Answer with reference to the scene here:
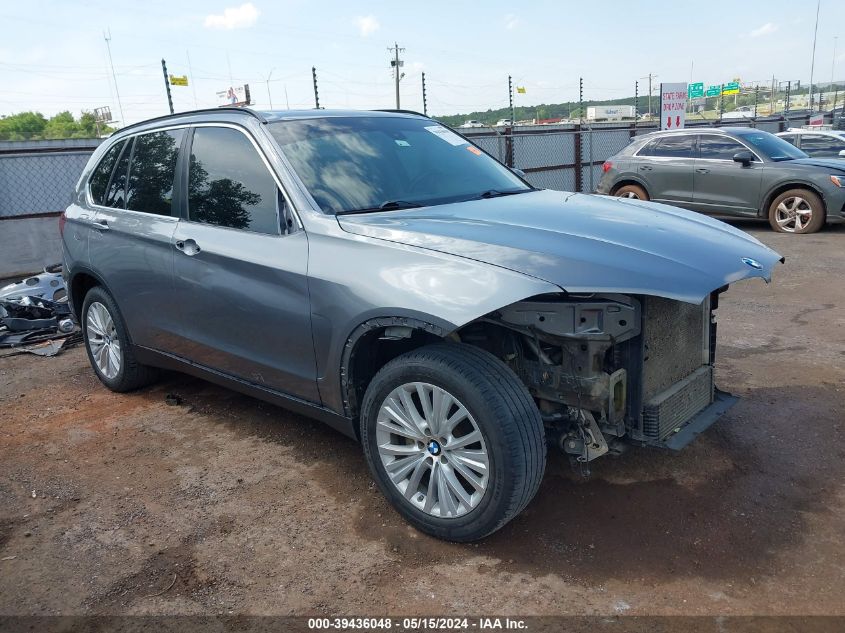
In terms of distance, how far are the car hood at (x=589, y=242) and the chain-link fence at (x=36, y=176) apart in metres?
7.93

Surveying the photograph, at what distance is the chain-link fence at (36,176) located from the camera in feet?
32.0

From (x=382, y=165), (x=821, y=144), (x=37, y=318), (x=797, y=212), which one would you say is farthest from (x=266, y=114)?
(x=821, y=144)

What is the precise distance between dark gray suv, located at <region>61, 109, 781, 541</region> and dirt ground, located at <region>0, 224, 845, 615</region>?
34cm

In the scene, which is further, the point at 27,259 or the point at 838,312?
the point at 27,259

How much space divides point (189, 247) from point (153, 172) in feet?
2.68

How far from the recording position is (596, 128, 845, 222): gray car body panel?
10.5 metres

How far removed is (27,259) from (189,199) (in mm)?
6996

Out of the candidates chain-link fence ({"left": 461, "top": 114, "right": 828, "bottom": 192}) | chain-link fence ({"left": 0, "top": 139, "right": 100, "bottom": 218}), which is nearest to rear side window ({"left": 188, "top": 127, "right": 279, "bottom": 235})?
chain-link fence ({"left": 0, "top": 139, "right": 100, "bottom": 218})

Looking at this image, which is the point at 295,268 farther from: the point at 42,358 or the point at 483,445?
the point at 42,358

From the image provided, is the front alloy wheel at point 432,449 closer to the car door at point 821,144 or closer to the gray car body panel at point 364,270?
the gray car body panel at point 364,270

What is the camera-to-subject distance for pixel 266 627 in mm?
2648

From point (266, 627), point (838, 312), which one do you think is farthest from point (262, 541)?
point (838, 312)


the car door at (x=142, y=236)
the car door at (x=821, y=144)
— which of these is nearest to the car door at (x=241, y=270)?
the car door at (x=142, y=236)

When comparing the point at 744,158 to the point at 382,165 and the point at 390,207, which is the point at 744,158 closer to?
the point at 382,165
